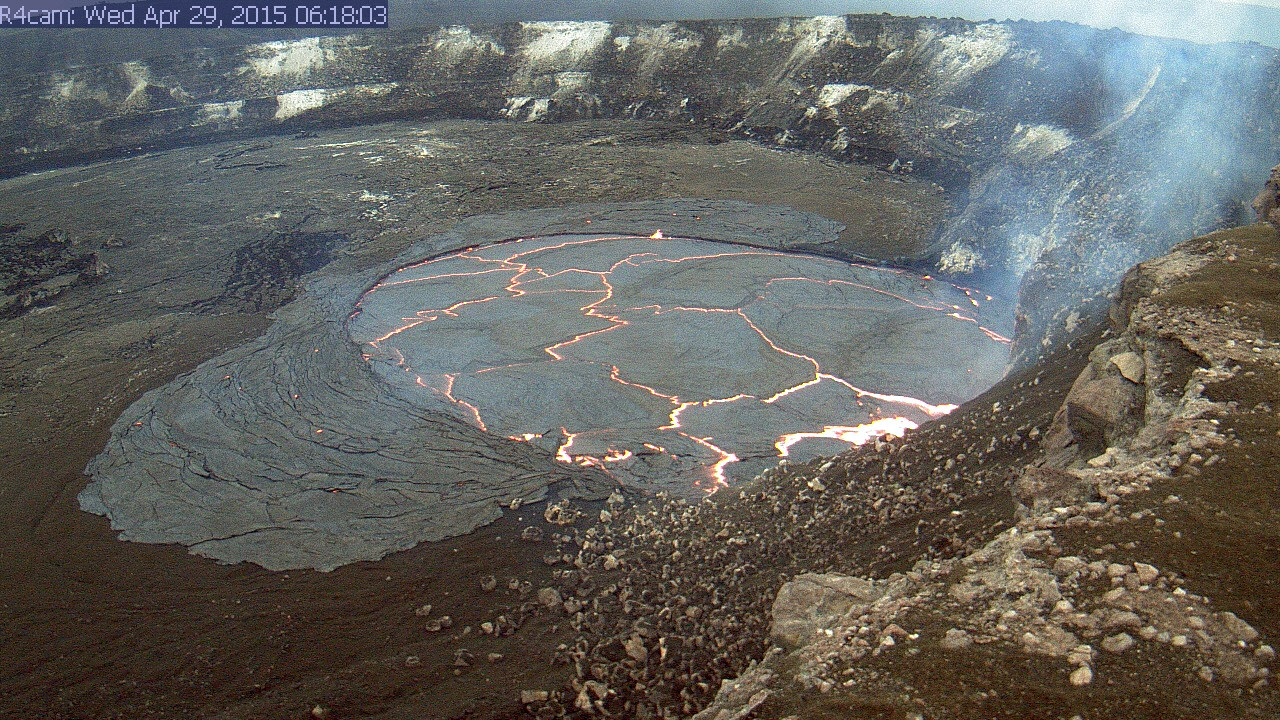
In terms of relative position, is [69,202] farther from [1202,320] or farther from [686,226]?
[1202,320]

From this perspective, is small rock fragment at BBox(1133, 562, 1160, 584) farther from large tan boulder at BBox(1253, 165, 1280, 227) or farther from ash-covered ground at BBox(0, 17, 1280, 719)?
large tan boulder at BBox(1253, 165, 1280, 227)

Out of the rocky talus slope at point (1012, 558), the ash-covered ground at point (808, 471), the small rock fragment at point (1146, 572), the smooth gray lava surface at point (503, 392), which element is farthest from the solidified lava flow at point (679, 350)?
the small rock fragment at point (1146, 572)

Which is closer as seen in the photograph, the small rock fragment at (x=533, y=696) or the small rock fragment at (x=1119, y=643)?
the small rock fragment at (x=1119, y=643)

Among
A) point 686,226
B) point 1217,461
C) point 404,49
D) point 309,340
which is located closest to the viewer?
point 1217,461

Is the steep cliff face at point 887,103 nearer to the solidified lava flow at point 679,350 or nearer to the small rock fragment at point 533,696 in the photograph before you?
the solidified lava flow at point 679,350

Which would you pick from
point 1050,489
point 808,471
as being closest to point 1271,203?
point 808,471

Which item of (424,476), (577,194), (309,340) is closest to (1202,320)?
(424,476)

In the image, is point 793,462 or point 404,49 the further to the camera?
point 404,49
